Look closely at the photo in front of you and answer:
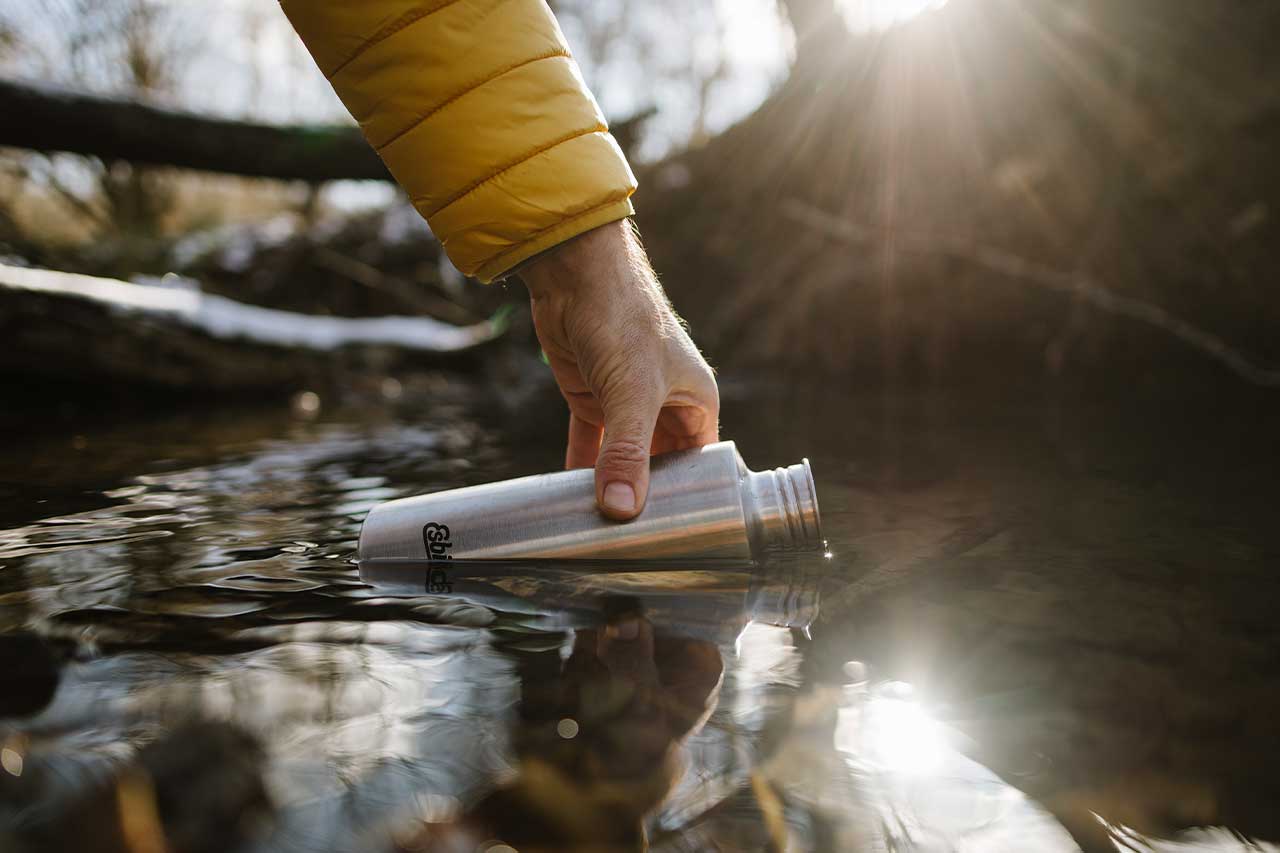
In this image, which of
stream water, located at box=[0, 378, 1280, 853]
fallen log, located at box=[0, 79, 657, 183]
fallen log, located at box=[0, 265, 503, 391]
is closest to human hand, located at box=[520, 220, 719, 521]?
stream water, located at box=[0, 378, 1280, 853]

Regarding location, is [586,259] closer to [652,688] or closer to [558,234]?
[558,234]

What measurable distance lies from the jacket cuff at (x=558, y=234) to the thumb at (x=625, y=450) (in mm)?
363

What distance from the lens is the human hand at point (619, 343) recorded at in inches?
69.7

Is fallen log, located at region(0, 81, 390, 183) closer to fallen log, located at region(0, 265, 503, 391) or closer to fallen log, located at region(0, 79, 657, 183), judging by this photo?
fallen log, located at region(0, 79, 657, 183)

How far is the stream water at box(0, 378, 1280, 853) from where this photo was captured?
36.9 inches

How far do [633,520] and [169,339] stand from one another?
5283 mm

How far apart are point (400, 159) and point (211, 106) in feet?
19.3

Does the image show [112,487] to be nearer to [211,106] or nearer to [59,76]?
[211,106]

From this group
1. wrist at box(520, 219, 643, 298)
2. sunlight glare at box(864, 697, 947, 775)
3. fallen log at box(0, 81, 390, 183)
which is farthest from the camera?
fallen log at box(0, 81, 390, 183)

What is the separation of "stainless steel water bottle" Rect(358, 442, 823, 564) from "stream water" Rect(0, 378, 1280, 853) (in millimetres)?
75

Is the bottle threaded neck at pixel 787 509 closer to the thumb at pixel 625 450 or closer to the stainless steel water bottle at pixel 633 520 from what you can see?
the stainless steel water bottle at pixel 633 520

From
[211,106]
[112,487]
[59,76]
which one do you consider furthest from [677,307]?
[59,76]

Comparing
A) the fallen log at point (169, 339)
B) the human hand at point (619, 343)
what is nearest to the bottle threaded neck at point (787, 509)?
the human hand at point (619, 343)

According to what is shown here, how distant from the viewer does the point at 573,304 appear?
187cm
